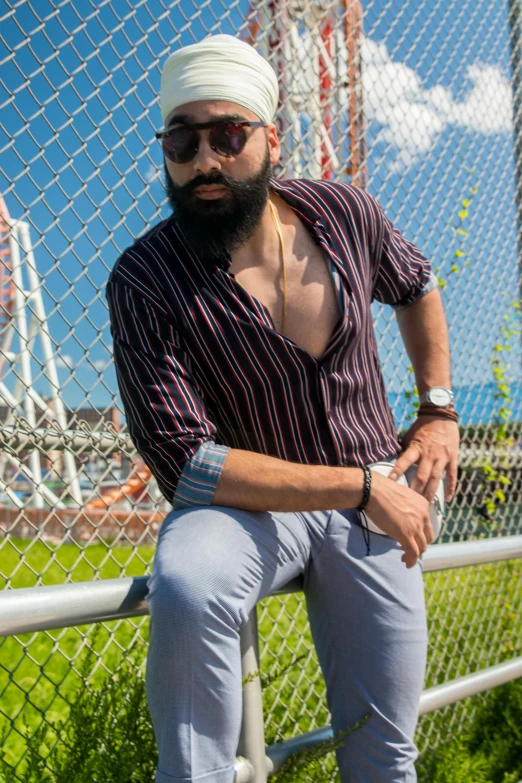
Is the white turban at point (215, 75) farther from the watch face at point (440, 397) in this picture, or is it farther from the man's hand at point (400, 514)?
the man's hand at point (400, 514)

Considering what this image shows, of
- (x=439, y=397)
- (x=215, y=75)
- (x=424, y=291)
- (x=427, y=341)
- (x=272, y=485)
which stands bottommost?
(x=272, y=485)

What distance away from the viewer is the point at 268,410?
66.3 inches

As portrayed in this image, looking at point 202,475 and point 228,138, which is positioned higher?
point 228,138

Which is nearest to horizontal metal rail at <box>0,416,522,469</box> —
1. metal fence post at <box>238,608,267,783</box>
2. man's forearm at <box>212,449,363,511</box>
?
man's forearm at <box>212,449,363,511</box>

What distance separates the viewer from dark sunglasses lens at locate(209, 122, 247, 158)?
5.68 feet

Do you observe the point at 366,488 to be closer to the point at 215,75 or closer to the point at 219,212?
the point at 219,212

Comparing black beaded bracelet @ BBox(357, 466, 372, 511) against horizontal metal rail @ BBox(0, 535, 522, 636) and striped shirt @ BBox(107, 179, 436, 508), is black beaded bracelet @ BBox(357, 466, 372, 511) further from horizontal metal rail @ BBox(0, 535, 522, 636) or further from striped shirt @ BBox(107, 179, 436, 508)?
horizontal metal rail @ BBox(0, 535, 522, 636)

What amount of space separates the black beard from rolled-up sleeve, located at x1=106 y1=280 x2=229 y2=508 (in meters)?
0.22

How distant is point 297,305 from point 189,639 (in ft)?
2.74

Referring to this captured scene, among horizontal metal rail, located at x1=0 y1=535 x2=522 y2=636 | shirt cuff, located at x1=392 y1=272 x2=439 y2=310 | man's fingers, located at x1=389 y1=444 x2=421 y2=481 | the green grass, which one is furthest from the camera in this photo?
the green grass

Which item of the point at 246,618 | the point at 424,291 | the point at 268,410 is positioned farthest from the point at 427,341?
the point at 246,618

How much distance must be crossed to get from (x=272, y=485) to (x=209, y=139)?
817mm

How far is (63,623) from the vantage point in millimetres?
1312

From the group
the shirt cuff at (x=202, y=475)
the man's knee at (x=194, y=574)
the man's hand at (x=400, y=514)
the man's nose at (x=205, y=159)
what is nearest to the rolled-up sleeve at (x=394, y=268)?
the man's nose at (x=205, y=159)
